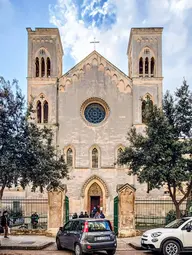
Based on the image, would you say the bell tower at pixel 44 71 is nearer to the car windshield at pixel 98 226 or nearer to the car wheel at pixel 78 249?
the car windshield at pixel 98 226

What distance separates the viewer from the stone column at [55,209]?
872 inches

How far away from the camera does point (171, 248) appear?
15.0 m

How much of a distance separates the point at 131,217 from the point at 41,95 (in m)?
18.9

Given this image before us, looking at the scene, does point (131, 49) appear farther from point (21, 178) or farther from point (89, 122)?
point (21, 178)

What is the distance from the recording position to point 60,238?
55.9 ft

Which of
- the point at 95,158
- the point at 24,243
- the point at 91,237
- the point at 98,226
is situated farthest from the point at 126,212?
the point at 95,158

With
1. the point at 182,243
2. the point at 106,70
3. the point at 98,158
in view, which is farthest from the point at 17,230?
the point at 106,70

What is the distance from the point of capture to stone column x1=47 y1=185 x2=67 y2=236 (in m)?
22.2

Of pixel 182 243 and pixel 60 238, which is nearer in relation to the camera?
→ pixel 182 243

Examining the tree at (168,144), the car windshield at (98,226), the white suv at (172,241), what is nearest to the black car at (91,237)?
the car windshield at (98,226)

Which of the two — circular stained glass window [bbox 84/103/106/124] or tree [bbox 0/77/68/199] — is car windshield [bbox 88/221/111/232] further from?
circular stained glass window [bbox 84/103/106/124]

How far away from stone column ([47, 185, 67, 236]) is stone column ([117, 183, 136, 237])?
316 cm

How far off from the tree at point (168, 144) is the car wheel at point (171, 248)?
476cm

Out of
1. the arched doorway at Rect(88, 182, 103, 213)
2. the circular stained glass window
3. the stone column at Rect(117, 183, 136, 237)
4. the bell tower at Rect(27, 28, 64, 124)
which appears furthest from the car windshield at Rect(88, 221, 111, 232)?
the circular stained glass window
